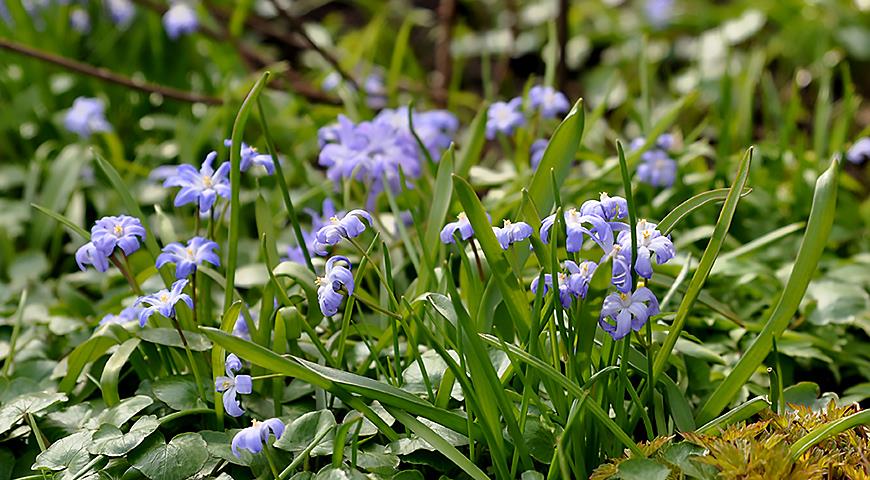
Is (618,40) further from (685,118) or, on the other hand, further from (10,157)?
(10,157)

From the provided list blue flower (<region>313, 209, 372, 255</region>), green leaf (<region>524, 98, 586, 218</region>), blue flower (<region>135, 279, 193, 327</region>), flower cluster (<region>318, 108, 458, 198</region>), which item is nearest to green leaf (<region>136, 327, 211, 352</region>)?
blue flower (<region>135, 279, 193, 327</region>)

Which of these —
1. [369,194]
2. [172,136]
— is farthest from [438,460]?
[172,136]

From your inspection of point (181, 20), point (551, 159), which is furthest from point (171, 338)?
point (181, 20)

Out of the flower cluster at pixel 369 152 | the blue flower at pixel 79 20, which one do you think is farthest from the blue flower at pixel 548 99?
the blue flower at pixel 79 20

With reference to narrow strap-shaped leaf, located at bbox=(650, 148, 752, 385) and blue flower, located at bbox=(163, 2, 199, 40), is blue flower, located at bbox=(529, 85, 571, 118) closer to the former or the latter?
narrow strap-shaped leaf, located at bbox=(650, 148, 752, 385)

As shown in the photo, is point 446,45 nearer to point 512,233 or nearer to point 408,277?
point 408,277
